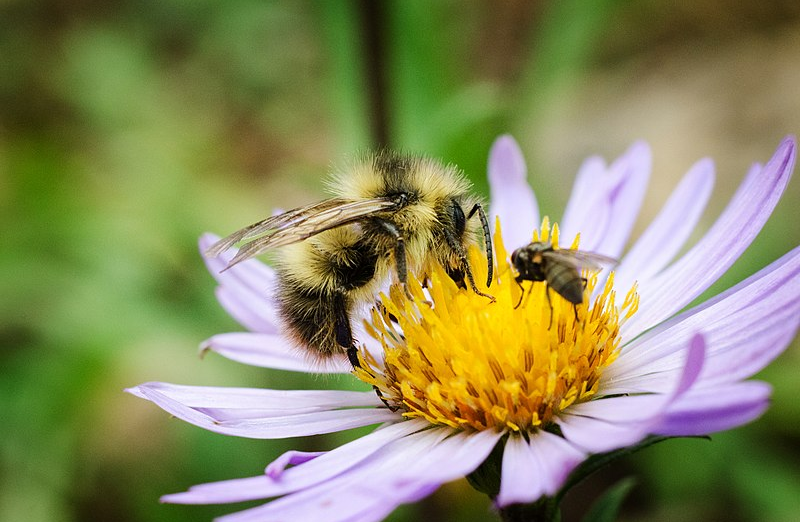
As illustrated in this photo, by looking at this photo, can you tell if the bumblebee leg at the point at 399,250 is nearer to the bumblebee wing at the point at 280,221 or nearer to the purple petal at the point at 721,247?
the bumblebee wing at the point at 280,221

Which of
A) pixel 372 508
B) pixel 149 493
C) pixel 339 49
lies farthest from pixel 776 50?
pixel 372 508

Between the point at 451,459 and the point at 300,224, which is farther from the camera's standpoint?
Answer: the point at 300,224

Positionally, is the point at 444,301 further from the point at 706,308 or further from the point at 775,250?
the point at 775,250

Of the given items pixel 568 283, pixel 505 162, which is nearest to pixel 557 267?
pixel 568 283

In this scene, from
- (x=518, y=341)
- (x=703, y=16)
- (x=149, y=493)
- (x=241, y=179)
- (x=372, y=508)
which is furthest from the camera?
(x=703, y=16)

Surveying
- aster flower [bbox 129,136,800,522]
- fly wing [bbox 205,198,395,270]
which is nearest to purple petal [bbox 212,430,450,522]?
aster flower [bbox 129,136,800,522]

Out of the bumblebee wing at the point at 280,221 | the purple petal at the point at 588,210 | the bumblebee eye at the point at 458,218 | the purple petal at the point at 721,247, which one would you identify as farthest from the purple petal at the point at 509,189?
the bumblebee wing at the point at 280,221

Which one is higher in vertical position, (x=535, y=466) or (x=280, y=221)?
(x=280, y=221)

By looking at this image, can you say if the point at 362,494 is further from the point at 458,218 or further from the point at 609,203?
the point at 609,203
